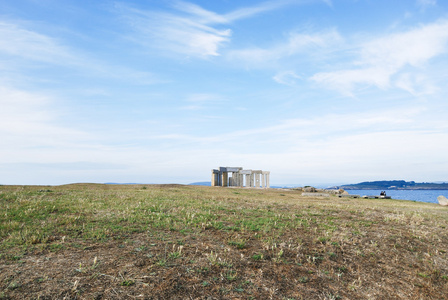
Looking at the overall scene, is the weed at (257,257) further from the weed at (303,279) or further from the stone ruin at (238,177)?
the stone ruin at (238,177)

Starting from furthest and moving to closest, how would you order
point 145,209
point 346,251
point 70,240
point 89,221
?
point 145,209 → point 89,221 → point 346,251 → point 70,240

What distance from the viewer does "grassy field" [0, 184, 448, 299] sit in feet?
21.5

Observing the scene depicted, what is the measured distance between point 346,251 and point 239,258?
153 inches

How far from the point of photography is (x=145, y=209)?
13086 millimetres

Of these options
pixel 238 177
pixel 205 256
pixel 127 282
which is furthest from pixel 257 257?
pixel 238 177

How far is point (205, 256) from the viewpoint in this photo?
8.06 metres

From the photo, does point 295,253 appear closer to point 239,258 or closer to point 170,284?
point 239,258

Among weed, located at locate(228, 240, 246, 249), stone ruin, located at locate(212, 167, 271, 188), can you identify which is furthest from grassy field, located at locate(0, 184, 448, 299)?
stone ruin, located at locate(212, 167, 271, 188)

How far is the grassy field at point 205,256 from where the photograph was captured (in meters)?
6.57

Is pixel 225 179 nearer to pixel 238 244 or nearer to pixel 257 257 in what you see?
pixel 238 244

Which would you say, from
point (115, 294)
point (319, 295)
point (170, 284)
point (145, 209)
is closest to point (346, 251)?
point (319, 295)

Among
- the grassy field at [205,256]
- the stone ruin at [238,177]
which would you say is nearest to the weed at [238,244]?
the grassy field at [205,256]

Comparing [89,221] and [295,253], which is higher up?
[89,221]

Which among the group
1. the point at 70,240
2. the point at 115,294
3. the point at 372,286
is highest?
the point at 70,240
